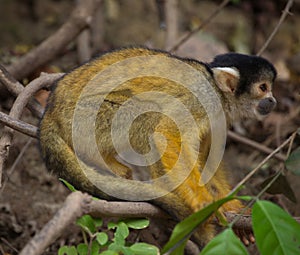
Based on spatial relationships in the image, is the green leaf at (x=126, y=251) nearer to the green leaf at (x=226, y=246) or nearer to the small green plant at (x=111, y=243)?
the small green plant at (x=111, y=243)

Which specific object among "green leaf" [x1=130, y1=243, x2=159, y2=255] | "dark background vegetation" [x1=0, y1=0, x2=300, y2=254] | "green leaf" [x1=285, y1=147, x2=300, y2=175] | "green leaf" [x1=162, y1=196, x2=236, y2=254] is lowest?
"dark background vegetation" [x1=0, y1=0, x2=300, y2=254]

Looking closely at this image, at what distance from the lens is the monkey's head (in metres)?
3.64

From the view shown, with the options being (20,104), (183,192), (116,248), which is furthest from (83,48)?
(116,248)

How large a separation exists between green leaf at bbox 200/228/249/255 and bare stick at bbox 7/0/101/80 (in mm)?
3286

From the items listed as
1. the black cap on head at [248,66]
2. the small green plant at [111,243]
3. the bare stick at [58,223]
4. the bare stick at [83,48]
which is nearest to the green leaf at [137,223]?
the small green plant at [111,243]

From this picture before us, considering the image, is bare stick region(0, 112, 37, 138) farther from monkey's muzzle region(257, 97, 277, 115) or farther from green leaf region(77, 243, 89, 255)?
monkey's muzzle region(257, 97, 277, 115)

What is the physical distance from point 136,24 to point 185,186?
14.0ft

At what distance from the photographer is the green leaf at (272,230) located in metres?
2.12

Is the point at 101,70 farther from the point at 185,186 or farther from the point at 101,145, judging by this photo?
the point at 185,186

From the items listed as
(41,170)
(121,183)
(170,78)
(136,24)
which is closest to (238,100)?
(170,78)

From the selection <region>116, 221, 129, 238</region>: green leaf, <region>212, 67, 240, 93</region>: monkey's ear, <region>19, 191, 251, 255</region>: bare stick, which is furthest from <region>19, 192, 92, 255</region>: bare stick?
<region>212, 67, 240, 93</region>: monkey's ear

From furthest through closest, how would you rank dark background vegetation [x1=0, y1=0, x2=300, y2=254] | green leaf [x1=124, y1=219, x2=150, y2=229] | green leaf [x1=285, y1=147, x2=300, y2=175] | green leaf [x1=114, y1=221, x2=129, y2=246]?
dark background vegetation [x1=0, y1=0, x2=300, y2=254], green leaf [x1=285, y1=147, x2=300, y2=175], green leaf [x1=124, y1=219, x2=150, y2=229], green leaf [x1=114, y1=221, x2=129, y2=246]

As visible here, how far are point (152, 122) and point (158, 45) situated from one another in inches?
142

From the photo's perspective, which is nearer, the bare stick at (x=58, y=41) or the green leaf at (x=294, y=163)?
the green leaf at (x=294, y=163)
